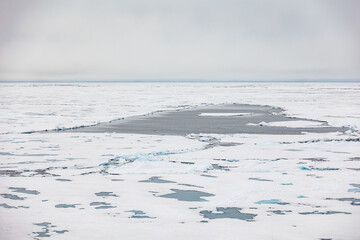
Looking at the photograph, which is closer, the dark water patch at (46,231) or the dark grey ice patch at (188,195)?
the dark water patch at (46,231)

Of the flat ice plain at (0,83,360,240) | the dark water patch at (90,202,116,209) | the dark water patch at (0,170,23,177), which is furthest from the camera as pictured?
the dark water patch at (0,170,23,177)

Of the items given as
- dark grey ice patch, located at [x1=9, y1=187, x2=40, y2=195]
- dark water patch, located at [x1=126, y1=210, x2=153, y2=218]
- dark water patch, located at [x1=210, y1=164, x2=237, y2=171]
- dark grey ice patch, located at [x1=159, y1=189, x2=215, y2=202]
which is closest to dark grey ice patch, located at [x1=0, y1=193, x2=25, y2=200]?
dark grey ice patch, located at [x1=9, y1=187, x2=40, y2=195]

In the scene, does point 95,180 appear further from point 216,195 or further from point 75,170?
point 216,195

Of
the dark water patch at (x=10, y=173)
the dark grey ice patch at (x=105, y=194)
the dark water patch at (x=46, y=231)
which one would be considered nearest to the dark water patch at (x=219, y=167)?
the dark grey ice patch at (x=105, y=194)

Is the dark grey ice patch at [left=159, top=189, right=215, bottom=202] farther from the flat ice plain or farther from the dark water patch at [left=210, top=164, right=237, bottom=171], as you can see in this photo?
the dark water patch at [left=210, top=164, right=237, bottom=171]

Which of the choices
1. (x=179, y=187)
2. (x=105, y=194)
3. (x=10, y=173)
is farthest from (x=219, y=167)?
(x=10, y=173)

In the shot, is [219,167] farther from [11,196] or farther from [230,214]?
[11,196]

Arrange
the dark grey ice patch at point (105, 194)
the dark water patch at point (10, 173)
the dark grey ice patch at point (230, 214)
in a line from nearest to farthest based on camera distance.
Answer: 1. the dark grey ice patch at point (230, 214)
2. the dark grey ice patch at point (105, 194)
3. the dark water patch at point (10, 173)

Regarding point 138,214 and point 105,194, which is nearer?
point 138,214

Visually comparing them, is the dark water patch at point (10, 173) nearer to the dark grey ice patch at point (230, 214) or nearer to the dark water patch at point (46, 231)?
the dark water patch at point (46, 231)
